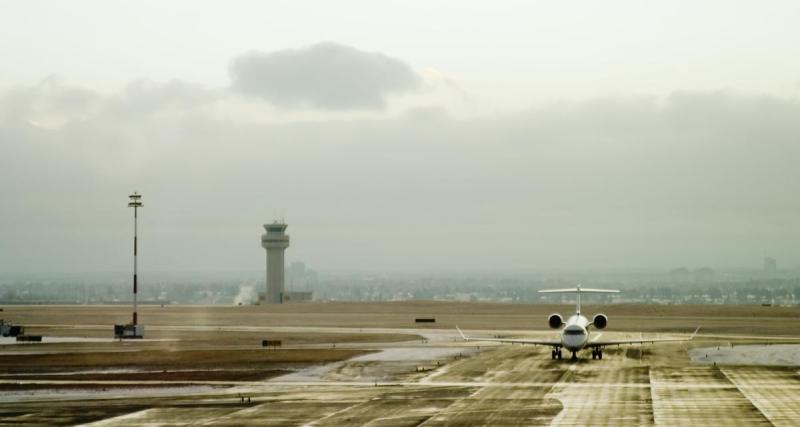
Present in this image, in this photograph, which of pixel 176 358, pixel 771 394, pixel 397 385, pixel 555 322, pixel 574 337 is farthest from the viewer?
pixel 555 322

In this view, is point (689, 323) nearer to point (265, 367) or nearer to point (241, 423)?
point (265, 367)

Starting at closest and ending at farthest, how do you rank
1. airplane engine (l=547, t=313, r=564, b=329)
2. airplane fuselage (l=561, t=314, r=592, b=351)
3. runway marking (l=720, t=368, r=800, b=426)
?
runway marking (l=720, t=368, r=800, b=426), airplane fuselage (l=561, t=314, r=592, b=351), airplane engine (l=547, t=313, r=564, b=329)

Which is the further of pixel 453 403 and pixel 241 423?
pixel 453 403

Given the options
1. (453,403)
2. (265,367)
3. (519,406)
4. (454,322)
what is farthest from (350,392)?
(454,322)

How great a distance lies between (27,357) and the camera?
79188 mm

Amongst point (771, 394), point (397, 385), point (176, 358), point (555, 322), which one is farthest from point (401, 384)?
point (176, 358)

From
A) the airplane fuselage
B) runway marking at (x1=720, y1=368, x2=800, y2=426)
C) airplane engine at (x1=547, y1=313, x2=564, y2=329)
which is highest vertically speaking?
airplane engine at (x1=547, y1=313, x2=564, y2=329)

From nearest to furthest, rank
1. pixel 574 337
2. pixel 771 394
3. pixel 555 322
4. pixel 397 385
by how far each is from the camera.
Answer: pixel 771 394, pixel 397 385, pixel 574 337, pixel 555 322

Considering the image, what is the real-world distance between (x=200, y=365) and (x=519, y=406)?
103 ft

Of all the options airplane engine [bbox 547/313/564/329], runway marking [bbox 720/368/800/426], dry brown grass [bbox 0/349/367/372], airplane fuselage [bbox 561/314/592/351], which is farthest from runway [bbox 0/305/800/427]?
airplane engine [bbox 547/313/564/329]

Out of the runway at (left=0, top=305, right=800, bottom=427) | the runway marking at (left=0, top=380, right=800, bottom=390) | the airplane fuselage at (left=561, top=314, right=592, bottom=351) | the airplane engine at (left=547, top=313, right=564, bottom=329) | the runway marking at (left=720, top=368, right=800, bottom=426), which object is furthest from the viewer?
Result: the airplane engine at (left=547, top=313, right=564, bottom=329)

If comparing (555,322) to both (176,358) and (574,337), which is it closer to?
(574,337)

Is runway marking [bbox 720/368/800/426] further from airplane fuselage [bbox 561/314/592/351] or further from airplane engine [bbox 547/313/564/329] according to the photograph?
airplane engine [bbox 547/313/564/329]

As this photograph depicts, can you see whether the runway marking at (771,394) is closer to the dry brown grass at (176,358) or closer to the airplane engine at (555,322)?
the airplane engine at (555,322)
